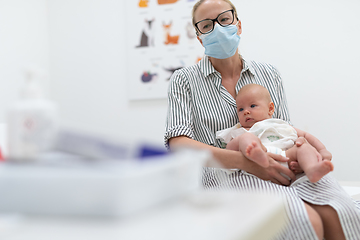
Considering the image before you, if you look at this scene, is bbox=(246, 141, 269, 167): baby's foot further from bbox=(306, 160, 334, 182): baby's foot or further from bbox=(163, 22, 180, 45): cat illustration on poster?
bbox=(163, 22, 180, 45): cat illustration on poster

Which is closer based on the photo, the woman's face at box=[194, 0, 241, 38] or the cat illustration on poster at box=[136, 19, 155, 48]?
the woman's face at box=[194, 0, 241, 38]

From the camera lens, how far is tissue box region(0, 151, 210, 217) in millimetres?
402

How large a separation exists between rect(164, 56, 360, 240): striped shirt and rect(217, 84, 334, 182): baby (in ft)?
0.21

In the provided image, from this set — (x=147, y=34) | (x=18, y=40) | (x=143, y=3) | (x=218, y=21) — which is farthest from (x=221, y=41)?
(x=18, y=40)

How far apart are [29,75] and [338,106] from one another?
8.48ft

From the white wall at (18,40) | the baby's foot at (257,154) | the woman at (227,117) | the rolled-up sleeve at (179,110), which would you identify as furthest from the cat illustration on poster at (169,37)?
the baby's foot at (257,154)

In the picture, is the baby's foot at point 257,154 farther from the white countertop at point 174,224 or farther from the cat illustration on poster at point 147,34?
the cat illustration on poster at point 147,34

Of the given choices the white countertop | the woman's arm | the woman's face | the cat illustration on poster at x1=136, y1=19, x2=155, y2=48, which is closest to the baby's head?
the woman's arm

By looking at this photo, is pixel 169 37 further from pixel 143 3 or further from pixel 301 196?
pixel 301 196

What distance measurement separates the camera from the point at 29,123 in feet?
1.59

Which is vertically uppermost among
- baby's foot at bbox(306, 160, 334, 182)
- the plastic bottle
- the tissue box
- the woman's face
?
the woman's face

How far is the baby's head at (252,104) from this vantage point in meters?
1.46

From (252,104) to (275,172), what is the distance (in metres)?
0.35

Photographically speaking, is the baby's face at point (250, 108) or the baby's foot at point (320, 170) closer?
the baby's foot at point (320, 170)
